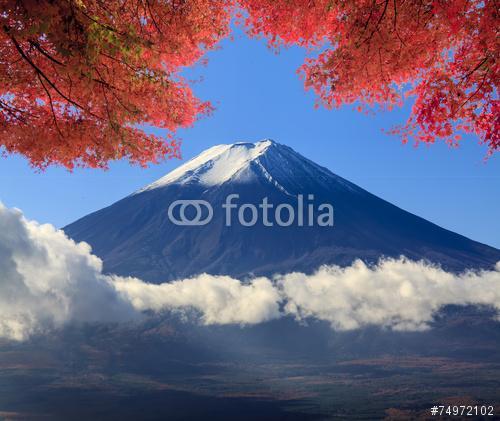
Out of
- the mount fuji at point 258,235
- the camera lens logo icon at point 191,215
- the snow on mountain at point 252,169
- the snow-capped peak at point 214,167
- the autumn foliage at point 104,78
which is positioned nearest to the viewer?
the autumn foliage at point 104,78

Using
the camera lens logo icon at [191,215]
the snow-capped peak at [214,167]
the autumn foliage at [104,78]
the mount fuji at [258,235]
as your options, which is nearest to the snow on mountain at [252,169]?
the snow-capped peak at [214,167]

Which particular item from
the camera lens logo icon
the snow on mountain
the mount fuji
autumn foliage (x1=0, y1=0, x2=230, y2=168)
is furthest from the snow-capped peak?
autumn foliage (x1=0, y1=0, x2=230, y2=168)

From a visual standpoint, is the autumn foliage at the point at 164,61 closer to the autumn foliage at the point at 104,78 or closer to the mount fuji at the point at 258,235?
the autumn foliage at the point at 104,78

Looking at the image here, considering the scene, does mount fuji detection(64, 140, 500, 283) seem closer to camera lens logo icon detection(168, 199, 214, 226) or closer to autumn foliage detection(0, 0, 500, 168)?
camera lens logo icon detection(168, 199, 214, 226)

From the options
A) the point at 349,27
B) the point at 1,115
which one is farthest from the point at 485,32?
the point at 1,115

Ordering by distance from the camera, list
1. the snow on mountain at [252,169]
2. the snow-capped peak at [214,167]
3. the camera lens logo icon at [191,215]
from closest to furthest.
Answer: the camera lens logo icon at [191,215] → the snow on mountain at [252,169] → the snow-capped peak at [214,167]

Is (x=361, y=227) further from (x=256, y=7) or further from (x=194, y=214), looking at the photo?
(x=256, y=7)
